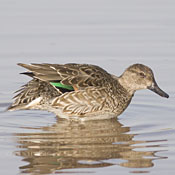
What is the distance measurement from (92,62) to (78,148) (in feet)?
15.8

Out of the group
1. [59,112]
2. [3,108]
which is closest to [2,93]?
[3,108]

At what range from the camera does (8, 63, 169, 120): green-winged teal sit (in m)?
11.5

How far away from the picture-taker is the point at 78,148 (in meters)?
10.0

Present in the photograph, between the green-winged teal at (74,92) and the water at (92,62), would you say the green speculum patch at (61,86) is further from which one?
the water at (92,62)

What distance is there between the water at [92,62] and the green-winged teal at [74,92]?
23 cm

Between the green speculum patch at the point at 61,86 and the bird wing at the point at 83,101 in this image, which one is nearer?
the green speculum patch at the point at 61,86

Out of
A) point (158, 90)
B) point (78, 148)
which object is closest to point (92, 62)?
point (158, 90)

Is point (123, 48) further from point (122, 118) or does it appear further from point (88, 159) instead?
point (88, 159)

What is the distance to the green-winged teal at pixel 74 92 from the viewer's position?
1150 centimetres

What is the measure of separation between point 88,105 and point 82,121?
1.07 ft

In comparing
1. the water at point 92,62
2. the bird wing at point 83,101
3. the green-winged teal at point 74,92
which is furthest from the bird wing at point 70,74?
the water at point 92,62

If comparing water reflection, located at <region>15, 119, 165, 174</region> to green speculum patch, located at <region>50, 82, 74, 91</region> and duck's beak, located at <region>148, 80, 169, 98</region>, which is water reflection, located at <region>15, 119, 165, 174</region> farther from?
duck's beak, located at <region>148, 80, 169, 98</region>

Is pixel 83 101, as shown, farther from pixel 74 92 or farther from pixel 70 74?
pixel 70 74

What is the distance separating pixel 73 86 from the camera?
456 inches
